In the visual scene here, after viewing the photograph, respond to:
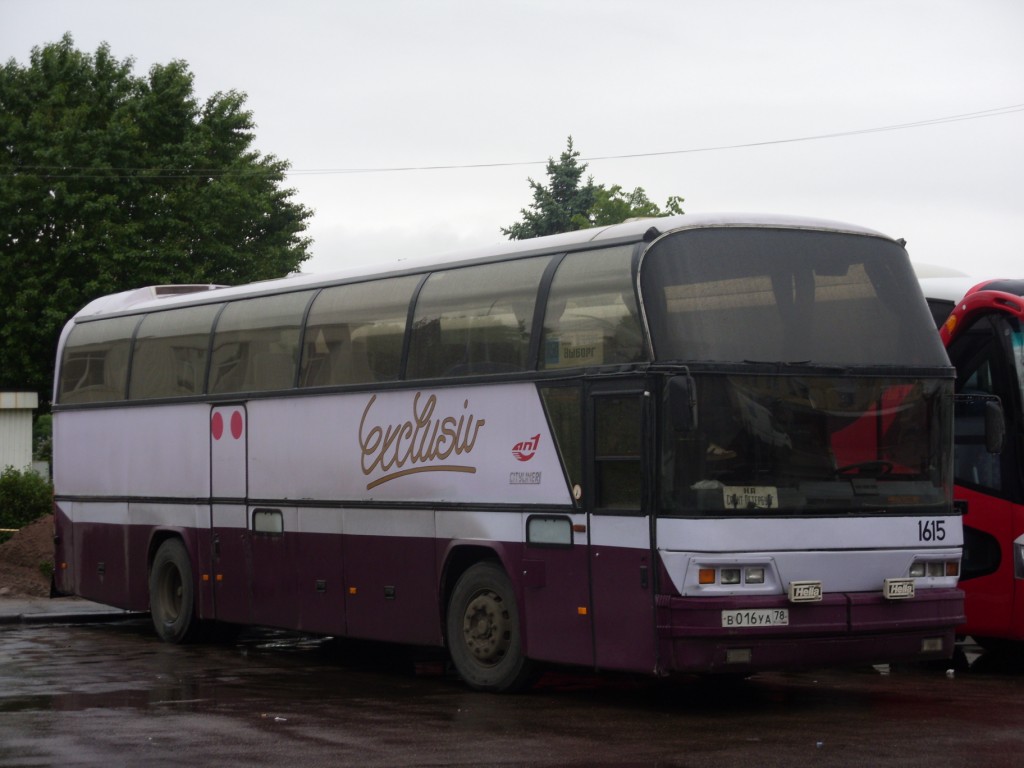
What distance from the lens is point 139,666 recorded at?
16391 mm

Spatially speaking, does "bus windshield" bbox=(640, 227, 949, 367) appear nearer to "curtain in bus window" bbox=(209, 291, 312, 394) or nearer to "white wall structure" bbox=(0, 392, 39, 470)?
"curtain in bus window" bbox=(209, 291, 312, 394)

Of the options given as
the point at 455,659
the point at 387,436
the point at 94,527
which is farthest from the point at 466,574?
the point at 94,527

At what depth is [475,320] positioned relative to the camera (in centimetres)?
1412

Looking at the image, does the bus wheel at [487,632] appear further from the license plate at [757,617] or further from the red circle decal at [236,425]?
the red circle decal at [236,425]

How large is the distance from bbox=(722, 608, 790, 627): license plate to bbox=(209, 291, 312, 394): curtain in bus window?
642 centimetres

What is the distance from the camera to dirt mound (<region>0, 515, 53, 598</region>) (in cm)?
2477

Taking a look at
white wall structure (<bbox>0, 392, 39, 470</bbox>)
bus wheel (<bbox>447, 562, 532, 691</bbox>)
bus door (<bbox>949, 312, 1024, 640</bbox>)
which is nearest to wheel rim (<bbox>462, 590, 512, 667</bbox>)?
bus wheel (<bbox>447, 562, 532, 691</bbox>)

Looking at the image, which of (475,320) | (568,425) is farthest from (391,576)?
(568,425)

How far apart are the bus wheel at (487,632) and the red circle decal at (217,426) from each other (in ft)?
15.2

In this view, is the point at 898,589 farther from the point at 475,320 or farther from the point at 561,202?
the point at 561,202

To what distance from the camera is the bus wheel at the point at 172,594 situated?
1888cm

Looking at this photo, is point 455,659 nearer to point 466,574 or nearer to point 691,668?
point 466,574

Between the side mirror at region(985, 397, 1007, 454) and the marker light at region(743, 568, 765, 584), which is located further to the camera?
the side mirror at region(985, 397, 1007, 454)

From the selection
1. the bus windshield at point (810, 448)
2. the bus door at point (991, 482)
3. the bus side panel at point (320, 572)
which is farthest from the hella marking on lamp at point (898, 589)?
the bus side panel at point (320, 572)
